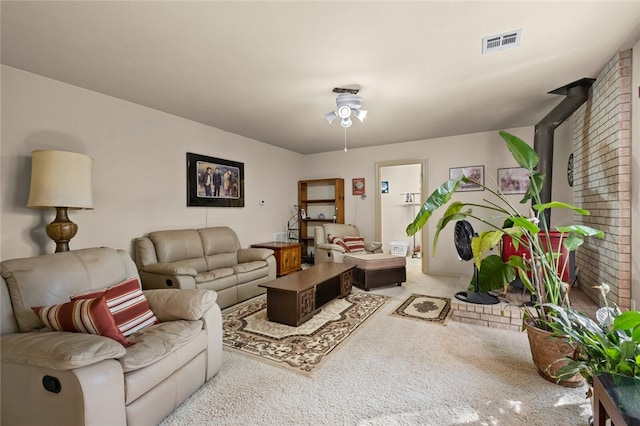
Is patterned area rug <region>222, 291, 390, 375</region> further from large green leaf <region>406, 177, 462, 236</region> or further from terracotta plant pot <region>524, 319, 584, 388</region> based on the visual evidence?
terracotta plant pot <region>524, 319, 584, 388</region>

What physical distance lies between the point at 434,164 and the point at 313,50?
3705 millimetres

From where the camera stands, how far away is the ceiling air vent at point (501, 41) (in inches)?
82.7

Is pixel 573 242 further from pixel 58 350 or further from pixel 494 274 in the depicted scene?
pixel 58 350

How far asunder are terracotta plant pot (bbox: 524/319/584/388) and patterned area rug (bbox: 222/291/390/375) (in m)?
1.46

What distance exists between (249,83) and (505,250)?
3378mm

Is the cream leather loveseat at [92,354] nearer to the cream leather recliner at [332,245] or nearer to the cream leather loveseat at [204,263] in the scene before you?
the cream leather loveseat at [204,263]

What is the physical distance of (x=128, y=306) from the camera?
1.88 m

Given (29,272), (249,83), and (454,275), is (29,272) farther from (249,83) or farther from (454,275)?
(454,275)

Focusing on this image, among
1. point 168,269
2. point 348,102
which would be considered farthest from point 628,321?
point 168,269

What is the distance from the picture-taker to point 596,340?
139 cm

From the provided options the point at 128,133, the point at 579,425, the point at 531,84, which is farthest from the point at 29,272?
the point at 531,84

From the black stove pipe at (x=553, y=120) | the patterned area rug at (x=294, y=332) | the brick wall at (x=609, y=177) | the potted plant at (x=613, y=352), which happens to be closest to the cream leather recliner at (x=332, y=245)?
the patterned area rug at (x=294, y=332)

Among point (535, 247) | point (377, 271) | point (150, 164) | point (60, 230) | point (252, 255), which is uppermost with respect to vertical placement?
point (150, 164)

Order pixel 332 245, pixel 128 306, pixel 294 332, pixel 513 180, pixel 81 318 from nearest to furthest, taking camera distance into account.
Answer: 1. pixel 81 318
2. pixel 128 306
3. pixel 294 332
4. pixel 513 180
5. pixel 332 245
